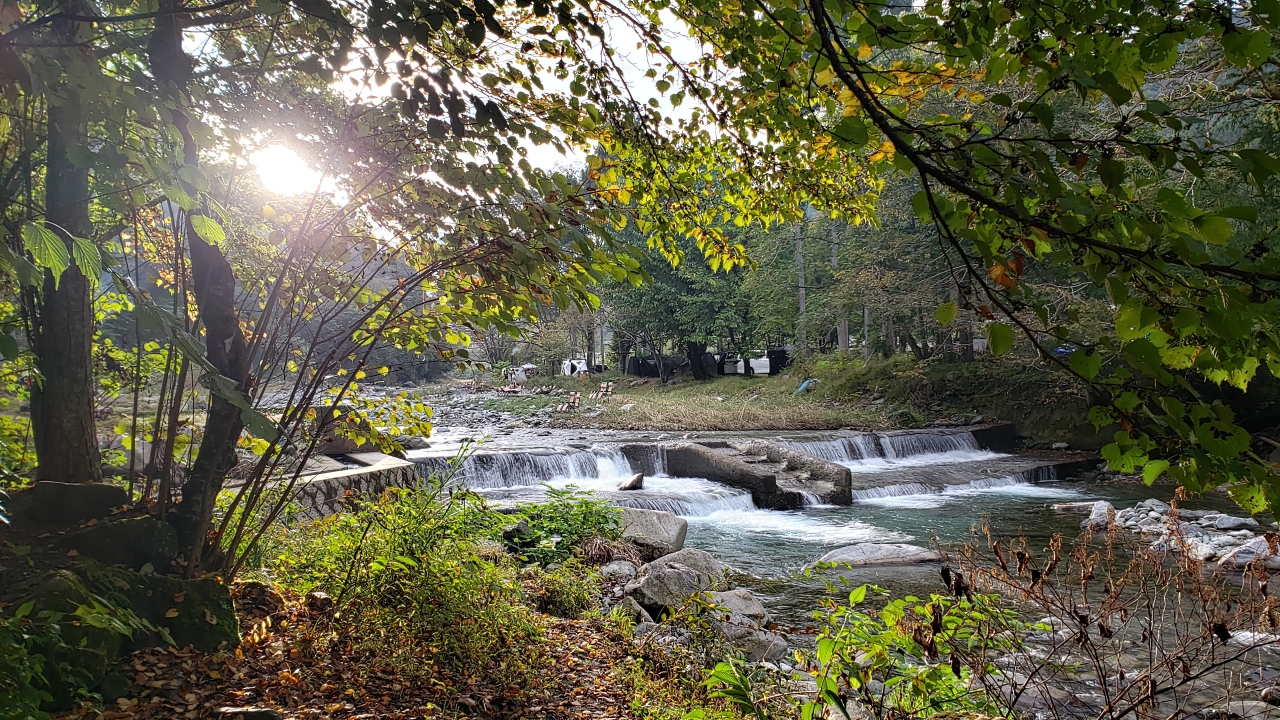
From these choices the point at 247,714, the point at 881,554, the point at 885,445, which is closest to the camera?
the point at 247,714

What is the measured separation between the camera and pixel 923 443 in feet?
50.3

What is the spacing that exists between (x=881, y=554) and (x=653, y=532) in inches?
106

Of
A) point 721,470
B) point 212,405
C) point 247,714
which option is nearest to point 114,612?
point 247,714

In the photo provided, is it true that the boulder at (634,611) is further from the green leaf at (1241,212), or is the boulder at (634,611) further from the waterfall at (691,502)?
the waterfall at (691,502)

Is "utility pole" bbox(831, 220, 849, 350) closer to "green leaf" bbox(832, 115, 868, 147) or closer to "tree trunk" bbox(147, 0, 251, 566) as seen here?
"tree trunk" bbox(147, 0, 251, 566)

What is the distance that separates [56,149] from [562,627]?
3591mm

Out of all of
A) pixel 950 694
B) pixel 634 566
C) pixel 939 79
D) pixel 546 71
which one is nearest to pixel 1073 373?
pixel 939 79

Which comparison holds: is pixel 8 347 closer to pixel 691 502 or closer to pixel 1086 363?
pixel 1086 363

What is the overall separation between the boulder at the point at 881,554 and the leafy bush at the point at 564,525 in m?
2.56

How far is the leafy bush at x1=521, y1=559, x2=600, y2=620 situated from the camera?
180 inches

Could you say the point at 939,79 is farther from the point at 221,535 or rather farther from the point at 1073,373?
the point at 221,535

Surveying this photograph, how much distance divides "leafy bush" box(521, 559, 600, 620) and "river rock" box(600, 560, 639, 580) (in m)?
0.53

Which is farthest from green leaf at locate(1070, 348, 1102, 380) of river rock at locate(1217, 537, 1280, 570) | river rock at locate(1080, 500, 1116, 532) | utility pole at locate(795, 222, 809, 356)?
utility pole at locate(795, 222, 809, 356)

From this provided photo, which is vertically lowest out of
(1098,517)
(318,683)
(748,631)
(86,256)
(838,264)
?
(1098,517)
